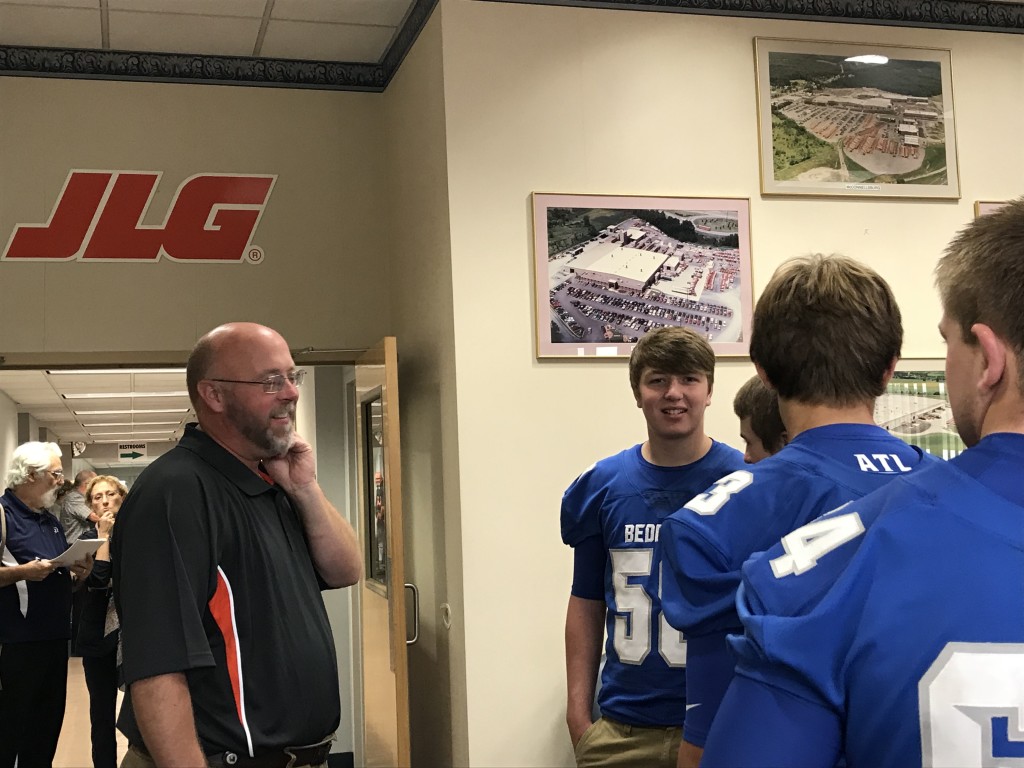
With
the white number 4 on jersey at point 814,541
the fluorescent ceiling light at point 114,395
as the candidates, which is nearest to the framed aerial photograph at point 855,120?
the white number 4 on jersey at point 814,541

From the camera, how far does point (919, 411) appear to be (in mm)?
4207

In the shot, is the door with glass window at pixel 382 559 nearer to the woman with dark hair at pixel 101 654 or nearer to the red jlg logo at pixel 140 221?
the red jlg logo at pixel 140 221

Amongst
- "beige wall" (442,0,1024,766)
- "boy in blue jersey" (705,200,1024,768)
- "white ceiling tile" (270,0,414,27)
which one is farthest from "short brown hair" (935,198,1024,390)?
"white ceiling tile" (270,0,414,27)

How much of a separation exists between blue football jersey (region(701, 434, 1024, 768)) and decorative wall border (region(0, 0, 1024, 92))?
3588 mm

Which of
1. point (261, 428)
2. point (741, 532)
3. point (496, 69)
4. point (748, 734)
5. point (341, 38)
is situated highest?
point (341, 38)

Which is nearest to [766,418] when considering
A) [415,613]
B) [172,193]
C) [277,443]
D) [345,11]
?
[277,443]

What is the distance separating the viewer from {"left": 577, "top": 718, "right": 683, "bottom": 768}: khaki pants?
2.31m

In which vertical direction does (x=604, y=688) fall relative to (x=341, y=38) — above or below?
below

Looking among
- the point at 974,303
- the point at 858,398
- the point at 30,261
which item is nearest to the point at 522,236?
the point at 30,261

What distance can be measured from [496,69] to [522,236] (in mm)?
662

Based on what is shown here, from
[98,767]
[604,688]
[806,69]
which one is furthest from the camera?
[98,767]

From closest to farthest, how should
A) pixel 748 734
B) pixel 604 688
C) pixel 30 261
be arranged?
pixel 748 734 < pixel 604 688 < pixel 30 261

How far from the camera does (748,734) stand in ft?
2.95

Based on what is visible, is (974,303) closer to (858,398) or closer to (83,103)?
(858,398)
